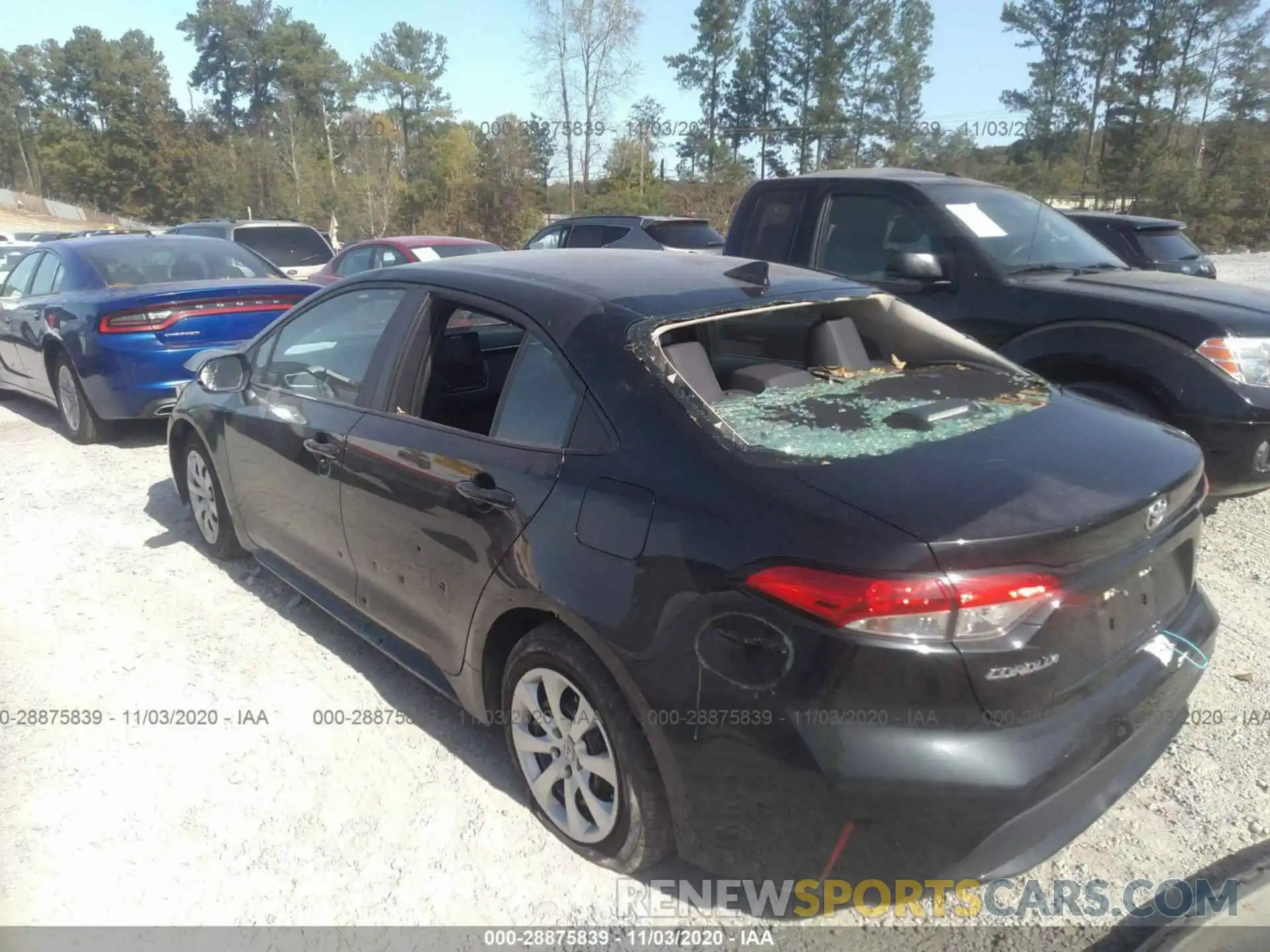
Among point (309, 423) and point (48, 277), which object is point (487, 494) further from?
point (48, 277)

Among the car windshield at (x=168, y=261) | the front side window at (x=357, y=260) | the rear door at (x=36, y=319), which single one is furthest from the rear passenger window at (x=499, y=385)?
the front side window at (x=357, y=260)

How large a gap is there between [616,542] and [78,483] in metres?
5.37

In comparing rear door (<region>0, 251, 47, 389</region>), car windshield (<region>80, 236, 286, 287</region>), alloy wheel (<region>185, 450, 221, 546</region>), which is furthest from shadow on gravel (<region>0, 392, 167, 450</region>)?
alloy wheel (<region>185, 450, 221, 546</region>)

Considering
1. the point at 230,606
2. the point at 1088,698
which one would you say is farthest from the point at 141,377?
the point at 1088,698

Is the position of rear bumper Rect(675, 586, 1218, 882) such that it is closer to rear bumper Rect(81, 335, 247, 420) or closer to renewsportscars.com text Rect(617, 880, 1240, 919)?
renewsportscars.com text Rect(617, 880, 1240, 919)

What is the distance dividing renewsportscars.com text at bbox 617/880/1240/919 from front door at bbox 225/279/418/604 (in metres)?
1.70

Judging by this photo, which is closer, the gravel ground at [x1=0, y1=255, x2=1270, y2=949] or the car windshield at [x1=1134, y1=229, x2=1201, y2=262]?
the gravel ground at [x1=0, y1=255, x2=1270, y2=949]

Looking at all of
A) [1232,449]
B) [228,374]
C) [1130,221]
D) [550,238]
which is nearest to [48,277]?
[228,374]

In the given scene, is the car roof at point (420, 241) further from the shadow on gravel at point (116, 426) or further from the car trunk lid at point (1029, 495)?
the car trunk lid at point (1029, 495)

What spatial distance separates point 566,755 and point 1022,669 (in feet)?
4.21

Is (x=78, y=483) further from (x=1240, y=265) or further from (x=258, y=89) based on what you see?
(x=258, y=89)

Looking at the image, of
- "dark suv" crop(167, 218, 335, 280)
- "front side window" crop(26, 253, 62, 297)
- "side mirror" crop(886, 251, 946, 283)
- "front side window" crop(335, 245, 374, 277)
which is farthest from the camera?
"dark suv" crop(167, 218, 335, 280)

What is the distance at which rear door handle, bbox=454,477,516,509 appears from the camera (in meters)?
2.62

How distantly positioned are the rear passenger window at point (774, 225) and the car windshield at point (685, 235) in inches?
204
